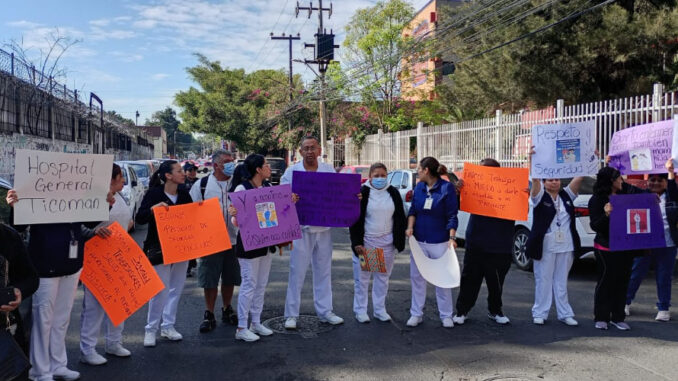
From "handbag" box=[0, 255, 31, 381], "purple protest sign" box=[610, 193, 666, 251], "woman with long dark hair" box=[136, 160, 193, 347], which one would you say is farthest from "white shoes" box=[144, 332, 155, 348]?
"purple protest sign" box=[610, 193, 666, 251]

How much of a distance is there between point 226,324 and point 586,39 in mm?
13561

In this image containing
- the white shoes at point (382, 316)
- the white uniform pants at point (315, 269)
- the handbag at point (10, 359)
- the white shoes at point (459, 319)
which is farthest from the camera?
the white shoes at point (382, 316)

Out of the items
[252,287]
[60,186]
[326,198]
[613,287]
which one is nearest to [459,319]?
[613,287]

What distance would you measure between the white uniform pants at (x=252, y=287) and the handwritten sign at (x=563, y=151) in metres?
3.03

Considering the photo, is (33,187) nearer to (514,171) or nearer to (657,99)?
(514,171)

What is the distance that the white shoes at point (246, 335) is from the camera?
517 cm

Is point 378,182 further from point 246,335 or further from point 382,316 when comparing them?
point 246,335

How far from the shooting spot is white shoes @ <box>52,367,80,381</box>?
418 cm

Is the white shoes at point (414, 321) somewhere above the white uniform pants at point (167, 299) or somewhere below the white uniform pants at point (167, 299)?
below

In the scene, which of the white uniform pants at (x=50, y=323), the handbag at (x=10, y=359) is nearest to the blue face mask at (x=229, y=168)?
the white uniform pants at (x=50, y=323)

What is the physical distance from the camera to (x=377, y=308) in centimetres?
590

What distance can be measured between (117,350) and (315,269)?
2073 mm

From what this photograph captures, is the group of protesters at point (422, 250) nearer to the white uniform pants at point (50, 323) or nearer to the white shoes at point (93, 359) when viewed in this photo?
the white shoes at point (93, 359)

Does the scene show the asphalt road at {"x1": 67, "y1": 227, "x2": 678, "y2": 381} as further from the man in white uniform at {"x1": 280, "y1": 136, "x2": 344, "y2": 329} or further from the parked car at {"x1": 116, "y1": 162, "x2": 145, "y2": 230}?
the parked car at {"x1": 116, "y1": 162, "x2": 145, "y2": 230}
